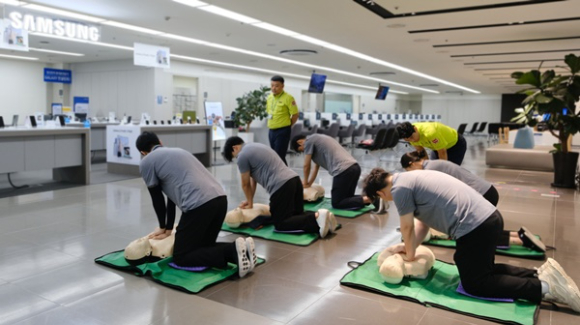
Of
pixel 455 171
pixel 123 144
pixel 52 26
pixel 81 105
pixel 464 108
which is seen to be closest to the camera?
pixel 455 171

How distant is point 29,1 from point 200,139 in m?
3.87

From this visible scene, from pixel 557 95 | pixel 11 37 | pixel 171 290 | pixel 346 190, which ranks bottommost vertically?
pixel 171 290

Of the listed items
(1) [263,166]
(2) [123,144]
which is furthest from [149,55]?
(1) [263,166]

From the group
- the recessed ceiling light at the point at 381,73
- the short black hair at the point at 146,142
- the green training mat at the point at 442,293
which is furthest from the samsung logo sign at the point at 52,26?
the recessed ceiling light at the point at 381,73

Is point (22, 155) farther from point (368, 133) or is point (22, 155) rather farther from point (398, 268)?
point (368, 133)

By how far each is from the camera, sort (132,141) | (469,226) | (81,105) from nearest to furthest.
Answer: (469,226)
(132,141)
(81,105)

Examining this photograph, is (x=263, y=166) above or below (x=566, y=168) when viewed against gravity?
above

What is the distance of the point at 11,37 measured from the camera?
24.6 ft

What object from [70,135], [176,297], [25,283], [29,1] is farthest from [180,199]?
[29,1]

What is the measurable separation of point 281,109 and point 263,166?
2315mm

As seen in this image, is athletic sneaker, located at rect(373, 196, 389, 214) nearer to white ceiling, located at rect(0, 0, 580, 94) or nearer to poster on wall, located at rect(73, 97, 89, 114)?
white ceiling, located at rect(0, 0, 580, 94)

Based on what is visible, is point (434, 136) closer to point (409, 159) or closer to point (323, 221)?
point (409, 159)

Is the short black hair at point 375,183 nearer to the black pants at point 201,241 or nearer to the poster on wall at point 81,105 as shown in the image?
the black pants at point 201,241

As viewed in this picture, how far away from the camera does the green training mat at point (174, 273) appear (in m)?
2.95
